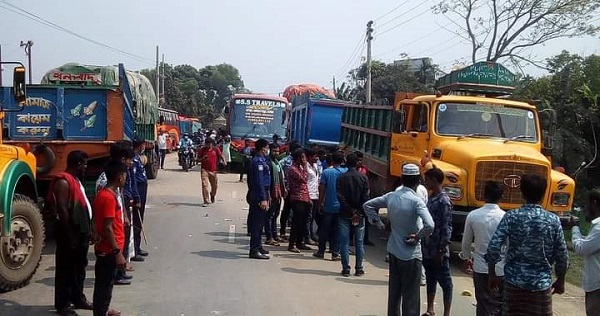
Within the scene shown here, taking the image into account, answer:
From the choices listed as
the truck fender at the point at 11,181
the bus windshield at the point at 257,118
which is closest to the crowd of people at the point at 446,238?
the truck fender at the point at 11,181

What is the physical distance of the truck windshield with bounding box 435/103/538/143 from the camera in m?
10.9

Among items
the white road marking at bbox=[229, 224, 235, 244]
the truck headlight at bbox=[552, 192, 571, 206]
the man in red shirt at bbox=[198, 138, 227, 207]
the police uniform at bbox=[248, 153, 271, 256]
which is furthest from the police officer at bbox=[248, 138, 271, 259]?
Answer: the man in red shirt at bbox=[198, 138, 227, 207]

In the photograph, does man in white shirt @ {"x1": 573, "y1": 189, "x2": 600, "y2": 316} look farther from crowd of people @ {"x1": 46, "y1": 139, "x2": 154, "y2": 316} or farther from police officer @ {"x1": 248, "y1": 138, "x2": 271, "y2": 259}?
police officer @ {"x1": 248, "y1": 138, "x2": 271, "y2": 259}

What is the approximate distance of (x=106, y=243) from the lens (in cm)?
592

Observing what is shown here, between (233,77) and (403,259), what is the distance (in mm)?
108752

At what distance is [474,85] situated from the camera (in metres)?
12.3

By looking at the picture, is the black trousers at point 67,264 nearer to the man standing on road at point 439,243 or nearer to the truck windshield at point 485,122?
the man standing on road at point 439,243

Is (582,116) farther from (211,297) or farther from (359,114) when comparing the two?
(211,297)

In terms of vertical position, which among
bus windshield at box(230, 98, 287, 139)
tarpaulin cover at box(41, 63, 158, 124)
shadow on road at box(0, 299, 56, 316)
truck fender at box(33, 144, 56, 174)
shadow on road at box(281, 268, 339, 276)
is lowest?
shadow on road at box(281, 268, 339, 276)

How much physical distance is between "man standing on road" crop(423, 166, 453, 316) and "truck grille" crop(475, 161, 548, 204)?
2.94 m

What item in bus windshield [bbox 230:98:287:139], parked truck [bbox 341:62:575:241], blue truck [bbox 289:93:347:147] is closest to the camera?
parked truck [bbox 341:62:575:241]

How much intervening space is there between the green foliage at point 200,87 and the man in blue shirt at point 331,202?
230 ft

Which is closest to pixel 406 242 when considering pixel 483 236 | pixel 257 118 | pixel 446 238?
pixel 483 236

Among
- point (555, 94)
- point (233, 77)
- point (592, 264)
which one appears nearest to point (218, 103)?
point (233, 77)
